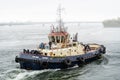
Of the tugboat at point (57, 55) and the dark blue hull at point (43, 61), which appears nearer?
the dark blue hull at point (43, 61)

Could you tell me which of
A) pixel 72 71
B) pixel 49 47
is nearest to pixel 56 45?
pixel 49 47

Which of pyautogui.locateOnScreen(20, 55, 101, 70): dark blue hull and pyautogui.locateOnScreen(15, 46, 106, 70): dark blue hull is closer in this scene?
pyautogui.locateOnScreen(15, 46, 106, 70): dark blue hull

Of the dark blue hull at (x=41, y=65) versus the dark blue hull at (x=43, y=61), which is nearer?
the dark blue hull at (x=43, y=61)

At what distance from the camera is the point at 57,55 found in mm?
35125

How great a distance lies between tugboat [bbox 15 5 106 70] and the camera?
33.5 metres

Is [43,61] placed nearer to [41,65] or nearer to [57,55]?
[41,65]

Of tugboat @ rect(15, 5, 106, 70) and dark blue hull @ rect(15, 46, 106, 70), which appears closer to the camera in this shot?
dark blue hull @ rect(15, 46, 106, 70)

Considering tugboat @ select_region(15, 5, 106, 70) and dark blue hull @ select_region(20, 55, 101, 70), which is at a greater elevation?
tugboat @ select_region(15, 5, 106, 70)

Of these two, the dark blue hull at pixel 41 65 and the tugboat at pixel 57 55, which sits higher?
the tugboat at pixel 57 55

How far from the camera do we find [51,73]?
110 feet

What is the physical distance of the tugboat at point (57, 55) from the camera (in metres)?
33.5

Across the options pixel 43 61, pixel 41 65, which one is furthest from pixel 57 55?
pixel 41 65

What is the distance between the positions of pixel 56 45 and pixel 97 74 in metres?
6.43

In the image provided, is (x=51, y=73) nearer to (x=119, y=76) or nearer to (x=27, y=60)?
(x=27, y=60)
